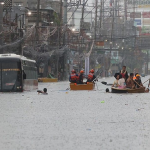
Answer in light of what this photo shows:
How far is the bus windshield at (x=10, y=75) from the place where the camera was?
42219 millimetres

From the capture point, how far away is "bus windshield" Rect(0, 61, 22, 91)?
42.2 meters

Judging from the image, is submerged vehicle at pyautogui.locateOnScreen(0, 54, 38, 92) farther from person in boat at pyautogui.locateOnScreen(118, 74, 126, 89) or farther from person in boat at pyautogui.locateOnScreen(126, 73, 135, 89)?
person in boat at pyautogui.locateOnScreen(126, 73, 135, 89)

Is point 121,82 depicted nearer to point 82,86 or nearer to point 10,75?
point 82,86

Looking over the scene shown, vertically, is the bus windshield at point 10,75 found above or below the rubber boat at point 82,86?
above

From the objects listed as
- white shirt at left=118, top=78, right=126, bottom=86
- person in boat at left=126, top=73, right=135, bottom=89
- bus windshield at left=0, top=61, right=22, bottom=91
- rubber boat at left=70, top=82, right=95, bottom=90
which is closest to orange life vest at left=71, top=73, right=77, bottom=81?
rubber boat at left=70, top=82, right=95, bottom=90

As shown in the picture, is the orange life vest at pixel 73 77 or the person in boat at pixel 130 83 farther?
the orange life vest at pixel 73 77

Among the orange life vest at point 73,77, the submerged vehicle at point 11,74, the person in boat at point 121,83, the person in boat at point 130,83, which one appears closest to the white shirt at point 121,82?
the person in boat at point 121,83

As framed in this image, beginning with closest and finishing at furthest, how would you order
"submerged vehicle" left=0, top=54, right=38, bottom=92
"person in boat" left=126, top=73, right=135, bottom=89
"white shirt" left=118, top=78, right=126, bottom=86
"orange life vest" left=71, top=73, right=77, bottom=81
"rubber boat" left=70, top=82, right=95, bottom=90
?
"white shirt" left=118, top=78, right=126, bottom=86, "person in boat" left=126, top=73, right=135, bottom=89, "submerged vehicle" left=0, top=54, right=38, bottom=92, "rubber boat" left=70, top=82, right=95, bottom=90, "orange life vest" left=71, top=73, right=77, bottom=81

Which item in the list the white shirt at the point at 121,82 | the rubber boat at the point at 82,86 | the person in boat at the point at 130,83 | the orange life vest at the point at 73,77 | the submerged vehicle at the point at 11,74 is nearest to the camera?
the white shirt at the point at 121,82

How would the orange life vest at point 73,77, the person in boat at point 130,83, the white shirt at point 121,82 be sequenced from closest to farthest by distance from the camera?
the white shirt at point 121,82, the person in boat at point 130,83, the orange life vest at point 73,77

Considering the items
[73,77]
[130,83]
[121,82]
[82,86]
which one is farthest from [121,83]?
[73,77]

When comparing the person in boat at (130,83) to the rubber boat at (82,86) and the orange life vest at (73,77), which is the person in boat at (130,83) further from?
the orange life vest at (73,77)

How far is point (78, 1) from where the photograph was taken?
80.4 meters

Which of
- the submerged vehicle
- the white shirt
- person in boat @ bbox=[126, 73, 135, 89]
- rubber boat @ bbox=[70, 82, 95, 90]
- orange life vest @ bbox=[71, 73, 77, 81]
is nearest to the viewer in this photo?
the white shirt
